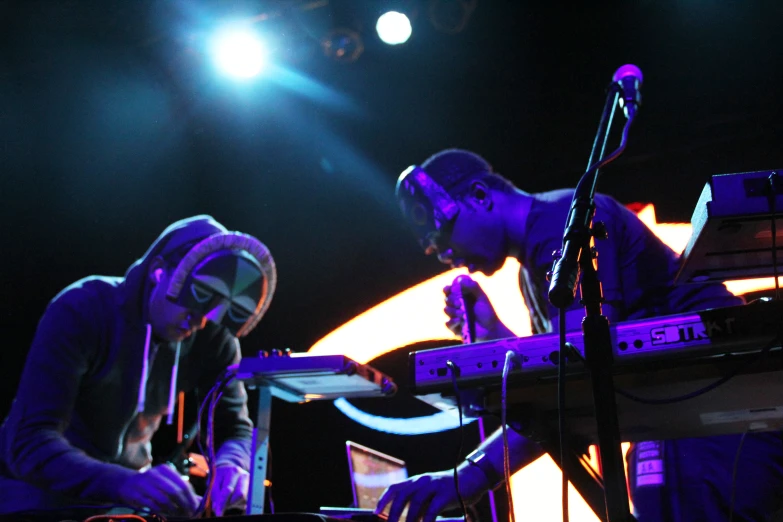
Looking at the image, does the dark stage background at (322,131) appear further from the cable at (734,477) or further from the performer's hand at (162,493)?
the cable at (734,477)

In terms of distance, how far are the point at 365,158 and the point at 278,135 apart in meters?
0.62

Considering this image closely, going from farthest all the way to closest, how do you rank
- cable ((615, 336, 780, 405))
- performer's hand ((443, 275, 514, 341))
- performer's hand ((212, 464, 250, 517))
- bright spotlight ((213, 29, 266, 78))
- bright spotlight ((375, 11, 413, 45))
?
bright spotlight ((213, 29, 266, 78)) < bright spotlight ((375, 11, 413, 45)) < performer's hand ((212, 464, 250, 517)) < performer's hand ((443, 275, 514, 341)) < cable ((615, 336, 780, 405))

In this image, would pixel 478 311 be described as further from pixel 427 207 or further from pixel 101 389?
pixel 101 389

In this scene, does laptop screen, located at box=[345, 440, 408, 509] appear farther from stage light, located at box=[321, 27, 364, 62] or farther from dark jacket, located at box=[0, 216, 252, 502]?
stage light, located at box=[321, 27, 364, 62]

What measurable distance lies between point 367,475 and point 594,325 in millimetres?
1365

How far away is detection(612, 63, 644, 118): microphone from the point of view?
4.25 ft

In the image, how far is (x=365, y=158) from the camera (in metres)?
3.72

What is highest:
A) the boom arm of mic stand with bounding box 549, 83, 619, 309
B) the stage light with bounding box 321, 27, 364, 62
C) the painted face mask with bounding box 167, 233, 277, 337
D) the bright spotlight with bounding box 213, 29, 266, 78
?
the bright spotlight with bounding box 213, 29, 266, 78

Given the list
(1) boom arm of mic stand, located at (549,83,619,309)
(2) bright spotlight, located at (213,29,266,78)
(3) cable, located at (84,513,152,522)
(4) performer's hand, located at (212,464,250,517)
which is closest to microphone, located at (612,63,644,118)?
(1) boom arm of mic stand, located at (549,83,619,309)

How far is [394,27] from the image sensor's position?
339cm

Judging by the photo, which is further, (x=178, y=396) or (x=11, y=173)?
(x=11, y=173)

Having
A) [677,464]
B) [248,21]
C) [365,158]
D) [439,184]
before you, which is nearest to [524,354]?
[677,464]

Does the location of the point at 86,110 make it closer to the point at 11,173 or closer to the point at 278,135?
the point at 11,173

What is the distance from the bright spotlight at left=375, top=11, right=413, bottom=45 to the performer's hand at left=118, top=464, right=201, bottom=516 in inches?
95.0
